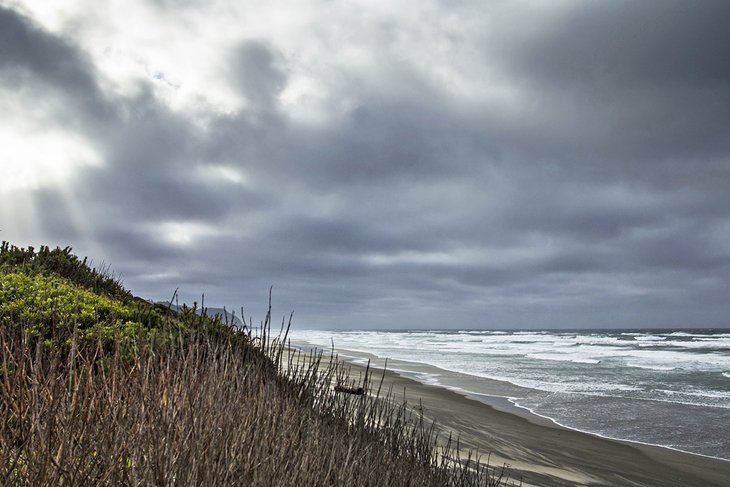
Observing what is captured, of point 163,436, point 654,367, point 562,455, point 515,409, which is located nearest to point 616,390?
point 515,409

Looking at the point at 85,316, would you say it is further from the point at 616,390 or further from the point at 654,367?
the point at 654,367

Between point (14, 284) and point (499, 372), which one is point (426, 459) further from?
point (499, 372)

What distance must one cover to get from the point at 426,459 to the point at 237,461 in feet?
9.22

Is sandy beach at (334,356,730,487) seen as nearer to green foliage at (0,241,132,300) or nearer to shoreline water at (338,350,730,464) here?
shoreline water at (338,350,730,464)

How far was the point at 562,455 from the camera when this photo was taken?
11500 millimetres

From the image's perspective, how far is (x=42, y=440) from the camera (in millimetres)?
3047

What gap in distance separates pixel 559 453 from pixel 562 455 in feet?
0.57

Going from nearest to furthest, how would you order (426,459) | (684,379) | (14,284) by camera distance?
(426,459) → (14,284) → (684,379)

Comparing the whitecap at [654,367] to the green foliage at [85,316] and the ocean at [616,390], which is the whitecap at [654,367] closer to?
the ocean at [616,390]

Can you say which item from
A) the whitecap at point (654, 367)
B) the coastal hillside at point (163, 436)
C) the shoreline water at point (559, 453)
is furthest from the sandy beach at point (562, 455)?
the whitecap at point (654, 367)

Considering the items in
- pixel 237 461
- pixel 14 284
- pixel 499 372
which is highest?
pixel 14 284

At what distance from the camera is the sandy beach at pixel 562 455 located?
1003cm

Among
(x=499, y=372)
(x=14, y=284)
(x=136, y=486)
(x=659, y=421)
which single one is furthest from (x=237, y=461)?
(x=499, y=372)

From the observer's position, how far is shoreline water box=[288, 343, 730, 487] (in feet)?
33.2
